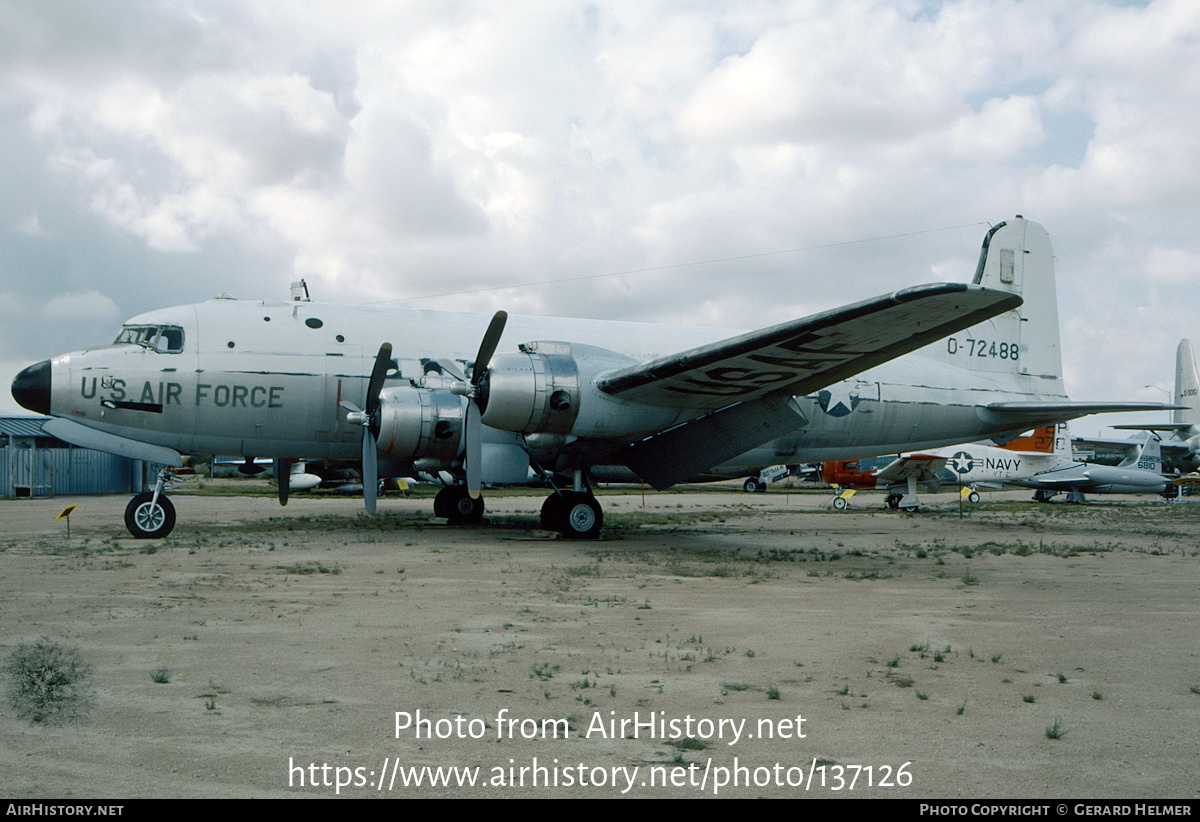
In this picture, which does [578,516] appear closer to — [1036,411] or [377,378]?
[377,378]

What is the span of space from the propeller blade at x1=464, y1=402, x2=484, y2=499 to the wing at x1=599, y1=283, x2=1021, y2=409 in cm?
202

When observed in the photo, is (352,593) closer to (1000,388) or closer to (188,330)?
(188,330)

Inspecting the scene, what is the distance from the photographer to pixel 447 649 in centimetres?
599

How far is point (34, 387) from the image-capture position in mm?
13836

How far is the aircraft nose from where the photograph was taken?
13836mm

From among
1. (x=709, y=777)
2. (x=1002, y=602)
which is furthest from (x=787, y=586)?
(x=709, y=777)

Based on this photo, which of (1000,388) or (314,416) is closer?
(314,416)

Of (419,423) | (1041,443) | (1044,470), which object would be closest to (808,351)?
(419,423)

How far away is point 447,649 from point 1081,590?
23.3ft

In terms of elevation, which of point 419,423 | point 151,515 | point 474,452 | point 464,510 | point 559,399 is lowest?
point 464,510

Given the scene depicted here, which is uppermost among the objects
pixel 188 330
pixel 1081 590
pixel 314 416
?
pixel 188 330

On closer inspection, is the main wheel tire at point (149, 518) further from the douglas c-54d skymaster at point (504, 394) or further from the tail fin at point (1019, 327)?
the tail fin at point (1019, 327)

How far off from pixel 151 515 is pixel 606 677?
11.6 meters

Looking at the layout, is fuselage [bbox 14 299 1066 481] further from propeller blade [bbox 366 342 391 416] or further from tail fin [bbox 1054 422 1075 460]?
tail fin [bbox 1054 422 1075 460]
